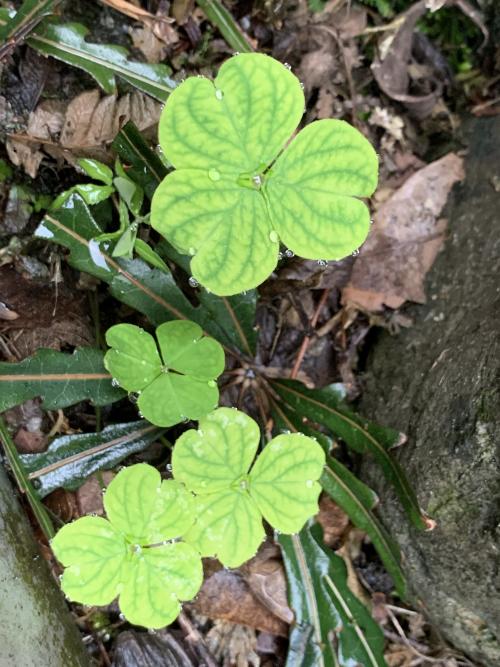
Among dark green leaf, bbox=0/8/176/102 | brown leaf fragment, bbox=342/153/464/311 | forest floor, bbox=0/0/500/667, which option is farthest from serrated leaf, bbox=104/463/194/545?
dark green leaf, bbox=0/8/176/102

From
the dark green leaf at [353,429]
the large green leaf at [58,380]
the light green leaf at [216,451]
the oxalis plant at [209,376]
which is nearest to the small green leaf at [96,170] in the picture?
the oxalis plant at [209,376]

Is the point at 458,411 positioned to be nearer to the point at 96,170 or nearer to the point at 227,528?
the point at 227,528

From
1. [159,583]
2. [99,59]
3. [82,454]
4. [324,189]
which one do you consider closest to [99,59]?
[99,59]

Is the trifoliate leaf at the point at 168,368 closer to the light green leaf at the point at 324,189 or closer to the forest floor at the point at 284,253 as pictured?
the forest floor at the point at 284,253

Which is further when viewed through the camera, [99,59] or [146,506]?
[99,59]

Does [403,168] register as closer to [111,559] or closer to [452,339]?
[452,339]

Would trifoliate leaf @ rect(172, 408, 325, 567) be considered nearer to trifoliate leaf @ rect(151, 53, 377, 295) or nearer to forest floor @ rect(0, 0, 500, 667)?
forest floor @ rect(0, 0, 500, 667)

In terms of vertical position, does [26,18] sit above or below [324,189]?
above
